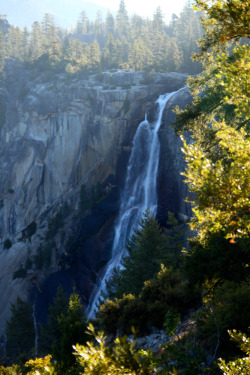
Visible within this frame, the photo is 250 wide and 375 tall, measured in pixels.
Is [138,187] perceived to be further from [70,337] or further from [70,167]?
[70,337]

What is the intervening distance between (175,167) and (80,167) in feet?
57.4

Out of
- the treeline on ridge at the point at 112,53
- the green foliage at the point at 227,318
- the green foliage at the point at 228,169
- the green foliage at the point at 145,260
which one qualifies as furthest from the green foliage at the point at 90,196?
the green foliage at the point at 228,169

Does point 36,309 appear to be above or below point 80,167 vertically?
below

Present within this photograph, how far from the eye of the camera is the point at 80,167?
43688 millimetres

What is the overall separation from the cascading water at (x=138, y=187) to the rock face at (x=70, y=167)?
1.05 meters

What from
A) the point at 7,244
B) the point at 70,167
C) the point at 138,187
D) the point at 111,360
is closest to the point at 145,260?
the point at 138,187

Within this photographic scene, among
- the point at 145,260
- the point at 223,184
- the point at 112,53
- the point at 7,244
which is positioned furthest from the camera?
the point at 112,53

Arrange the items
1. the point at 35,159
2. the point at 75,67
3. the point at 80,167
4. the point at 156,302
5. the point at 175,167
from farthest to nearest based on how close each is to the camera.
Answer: the point at 75,67, the point at 35,159, the point at 80,167, the point at 175,167, the point at 156,302

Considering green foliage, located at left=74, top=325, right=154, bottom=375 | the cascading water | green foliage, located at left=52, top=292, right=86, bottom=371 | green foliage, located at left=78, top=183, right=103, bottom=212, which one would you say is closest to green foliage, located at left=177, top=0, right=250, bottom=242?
green foliage, located at left=74, top=325, right=154, bottom=375

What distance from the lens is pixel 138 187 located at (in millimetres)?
33750

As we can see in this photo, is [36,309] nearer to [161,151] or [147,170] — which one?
[147,170]

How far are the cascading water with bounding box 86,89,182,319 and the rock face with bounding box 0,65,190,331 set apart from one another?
105 centimetres

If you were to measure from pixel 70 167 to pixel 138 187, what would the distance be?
1512cm

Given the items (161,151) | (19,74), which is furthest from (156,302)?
(19,74)
